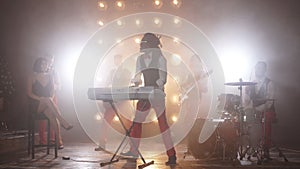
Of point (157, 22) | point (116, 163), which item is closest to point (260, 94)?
point (116, 163)

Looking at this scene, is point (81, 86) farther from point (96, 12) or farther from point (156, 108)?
point (156, 108)

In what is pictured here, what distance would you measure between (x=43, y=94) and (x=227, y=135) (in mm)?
3230

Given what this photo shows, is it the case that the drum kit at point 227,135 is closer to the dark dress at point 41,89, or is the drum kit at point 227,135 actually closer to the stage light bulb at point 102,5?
the dark dress at point 41,89

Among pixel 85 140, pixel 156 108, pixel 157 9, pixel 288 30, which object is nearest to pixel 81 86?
pixel 85 140

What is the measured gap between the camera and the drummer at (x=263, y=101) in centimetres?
539

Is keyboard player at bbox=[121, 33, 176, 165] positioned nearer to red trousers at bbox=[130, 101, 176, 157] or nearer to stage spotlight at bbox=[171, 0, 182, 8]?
red trousers at bbox=[130, 101, 176, 157]

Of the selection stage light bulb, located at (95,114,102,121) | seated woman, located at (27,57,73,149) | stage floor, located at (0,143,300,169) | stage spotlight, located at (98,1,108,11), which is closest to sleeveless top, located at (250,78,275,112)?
stage floor, located at (0,143,300,169)

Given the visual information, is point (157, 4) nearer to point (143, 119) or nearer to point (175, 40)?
point (175, 40)

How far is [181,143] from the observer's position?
298 inches

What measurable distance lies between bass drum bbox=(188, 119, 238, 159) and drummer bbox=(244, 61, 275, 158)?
0.55 m

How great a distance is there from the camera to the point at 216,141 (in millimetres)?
5383

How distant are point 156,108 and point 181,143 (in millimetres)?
3045

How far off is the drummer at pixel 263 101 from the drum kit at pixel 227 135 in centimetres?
18

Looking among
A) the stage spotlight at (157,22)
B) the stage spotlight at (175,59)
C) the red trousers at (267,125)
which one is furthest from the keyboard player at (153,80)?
the stage spotlight at (157,22)
